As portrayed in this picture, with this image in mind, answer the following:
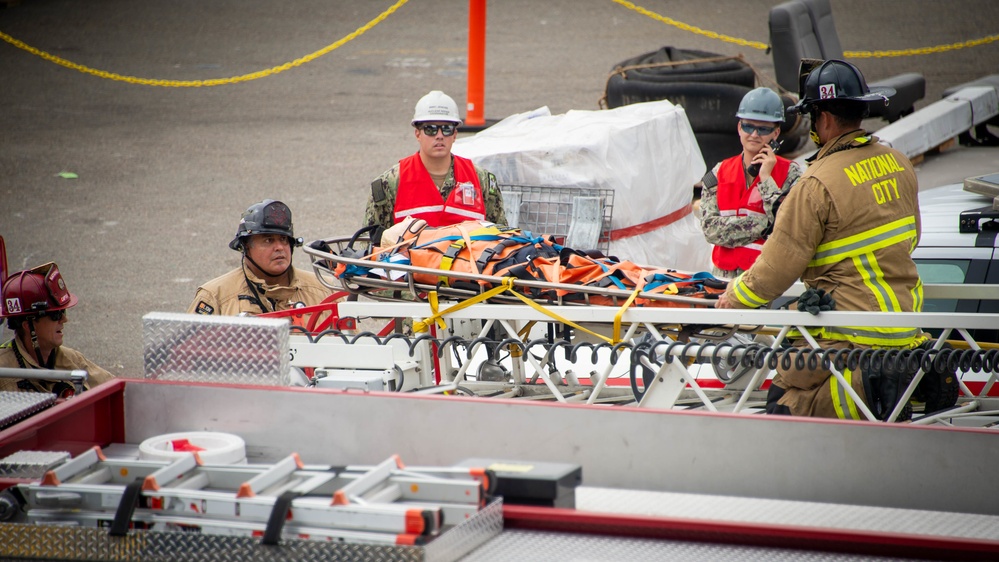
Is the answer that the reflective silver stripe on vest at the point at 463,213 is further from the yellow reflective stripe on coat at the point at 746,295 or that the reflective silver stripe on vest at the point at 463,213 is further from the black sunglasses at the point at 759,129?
the yellow reflective stripe on coat at the point at 746,295

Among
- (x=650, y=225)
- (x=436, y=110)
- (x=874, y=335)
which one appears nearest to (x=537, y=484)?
(x=874, y=335)

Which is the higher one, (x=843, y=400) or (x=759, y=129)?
(x=759, y=129)

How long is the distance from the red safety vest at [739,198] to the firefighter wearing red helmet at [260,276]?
2.15 metres

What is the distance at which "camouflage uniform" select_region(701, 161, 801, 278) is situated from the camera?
544cm

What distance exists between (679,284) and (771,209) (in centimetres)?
112

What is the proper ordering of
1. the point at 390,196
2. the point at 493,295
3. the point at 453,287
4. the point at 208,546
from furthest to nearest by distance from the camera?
the point at 390,196 < the point at 453,287 < the point at 493,295 < the point at 208,546

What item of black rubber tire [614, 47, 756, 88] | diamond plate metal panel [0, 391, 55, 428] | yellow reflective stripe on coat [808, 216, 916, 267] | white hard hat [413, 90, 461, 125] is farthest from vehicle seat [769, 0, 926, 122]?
diamond plate metal panel [0, 391, 55, 428]

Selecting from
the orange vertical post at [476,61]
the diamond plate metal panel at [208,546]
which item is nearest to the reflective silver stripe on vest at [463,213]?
the diamond plate metal panel at [208,546]

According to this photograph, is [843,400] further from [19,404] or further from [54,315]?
[54,315]

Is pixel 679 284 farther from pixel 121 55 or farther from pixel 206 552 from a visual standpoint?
pixel 121 55

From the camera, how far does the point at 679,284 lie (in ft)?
15.1

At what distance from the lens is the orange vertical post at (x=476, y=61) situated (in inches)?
457

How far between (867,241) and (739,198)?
153 cm

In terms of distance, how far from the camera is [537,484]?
2.80m
